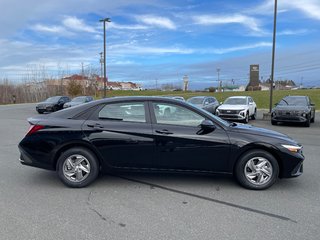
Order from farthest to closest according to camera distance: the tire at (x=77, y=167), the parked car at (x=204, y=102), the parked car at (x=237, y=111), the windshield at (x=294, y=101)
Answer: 1. the parked car at (x=204, y=102)
2. the parked car at (x=237, y=111)
3. the windshield at (x=294, y=101)
4. the tire at (x=77, y=167)

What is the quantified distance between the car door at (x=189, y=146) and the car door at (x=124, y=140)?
0.15m

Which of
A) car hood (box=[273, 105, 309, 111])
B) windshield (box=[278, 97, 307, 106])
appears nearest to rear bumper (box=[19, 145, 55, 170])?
car hood (box=[273, 105, 309, 111])

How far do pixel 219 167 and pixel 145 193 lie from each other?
1260mm

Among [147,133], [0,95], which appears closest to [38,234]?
[147,133]

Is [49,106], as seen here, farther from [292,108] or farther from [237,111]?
[292,108]

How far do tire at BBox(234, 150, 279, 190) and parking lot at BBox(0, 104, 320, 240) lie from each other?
0.14 metres

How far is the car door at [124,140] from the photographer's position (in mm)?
4738

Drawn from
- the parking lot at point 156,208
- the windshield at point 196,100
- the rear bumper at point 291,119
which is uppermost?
the windshield at point 196,100

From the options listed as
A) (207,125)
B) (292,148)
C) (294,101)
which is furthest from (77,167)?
(294,101)

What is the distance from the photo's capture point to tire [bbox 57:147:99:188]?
4.79 metres

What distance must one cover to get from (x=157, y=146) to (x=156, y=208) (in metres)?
1.07

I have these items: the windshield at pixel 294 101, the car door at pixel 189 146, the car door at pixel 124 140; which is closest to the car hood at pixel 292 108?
the windshield at pixel 294 101

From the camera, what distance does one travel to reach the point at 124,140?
4754 millimetres

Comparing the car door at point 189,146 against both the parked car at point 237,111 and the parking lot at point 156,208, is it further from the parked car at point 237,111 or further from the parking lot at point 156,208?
the parked car at point 237,111
